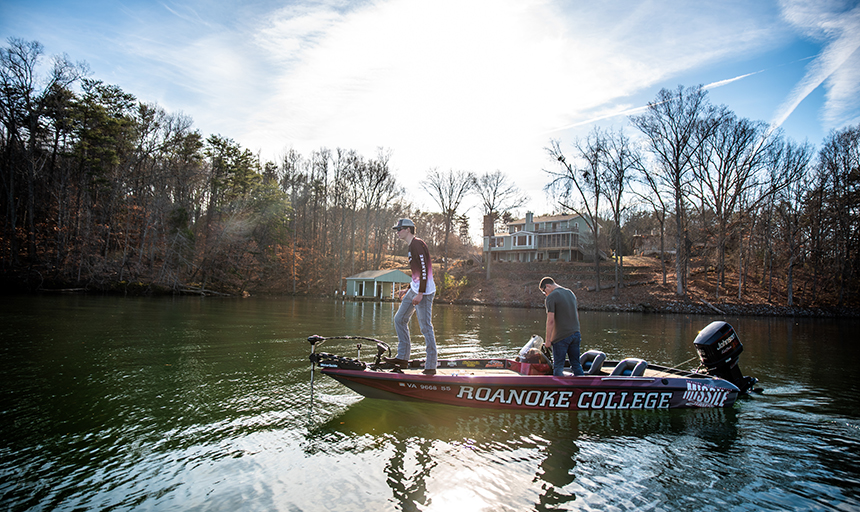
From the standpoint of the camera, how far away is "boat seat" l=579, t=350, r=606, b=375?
8188 millimetres

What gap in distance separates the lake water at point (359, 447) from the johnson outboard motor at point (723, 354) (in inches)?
Answer: 24.1

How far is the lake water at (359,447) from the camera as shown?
4438mm

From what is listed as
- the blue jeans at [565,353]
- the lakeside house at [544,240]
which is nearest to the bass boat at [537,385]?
the blue jeans at [565,353]

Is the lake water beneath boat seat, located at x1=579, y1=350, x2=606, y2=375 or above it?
beneath

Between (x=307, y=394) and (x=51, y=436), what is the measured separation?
12.0ft

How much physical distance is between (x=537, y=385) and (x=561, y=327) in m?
1.11

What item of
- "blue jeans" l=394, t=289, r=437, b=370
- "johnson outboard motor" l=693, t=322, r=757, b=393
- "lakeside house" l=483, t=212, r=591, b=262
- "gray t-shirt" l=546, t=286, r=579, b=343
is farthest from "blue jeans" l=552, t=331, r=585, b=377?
"lakeside house" l=483, t=212, r=591, b=262

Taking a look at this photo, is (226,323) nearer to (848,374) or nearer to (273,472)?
(273,472)

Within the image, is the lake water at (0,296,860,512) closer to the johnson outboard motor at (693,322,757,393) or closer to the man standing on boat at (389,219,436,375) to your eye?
the johnson outboard motor at (693,322,757,393)

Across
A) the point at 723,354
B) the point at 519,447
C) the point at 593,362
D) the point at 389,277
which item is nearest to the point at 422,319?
the point at 519,447

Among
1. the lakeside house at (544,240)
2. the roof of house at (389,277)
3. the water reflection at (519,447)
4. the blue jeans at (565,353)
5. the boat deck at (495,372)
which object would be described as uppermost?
the lakeside house at (544,240)

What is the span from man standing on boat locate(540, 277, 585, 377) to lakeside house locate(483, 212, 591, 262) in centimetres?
4960

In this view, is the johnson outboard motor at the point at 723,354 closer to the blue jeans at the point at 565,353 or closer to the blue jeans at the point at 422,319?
the blue jeans at the point at 565,353

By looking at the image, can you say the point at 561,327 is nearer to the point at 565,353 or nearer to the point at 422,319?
the point at 565,353
